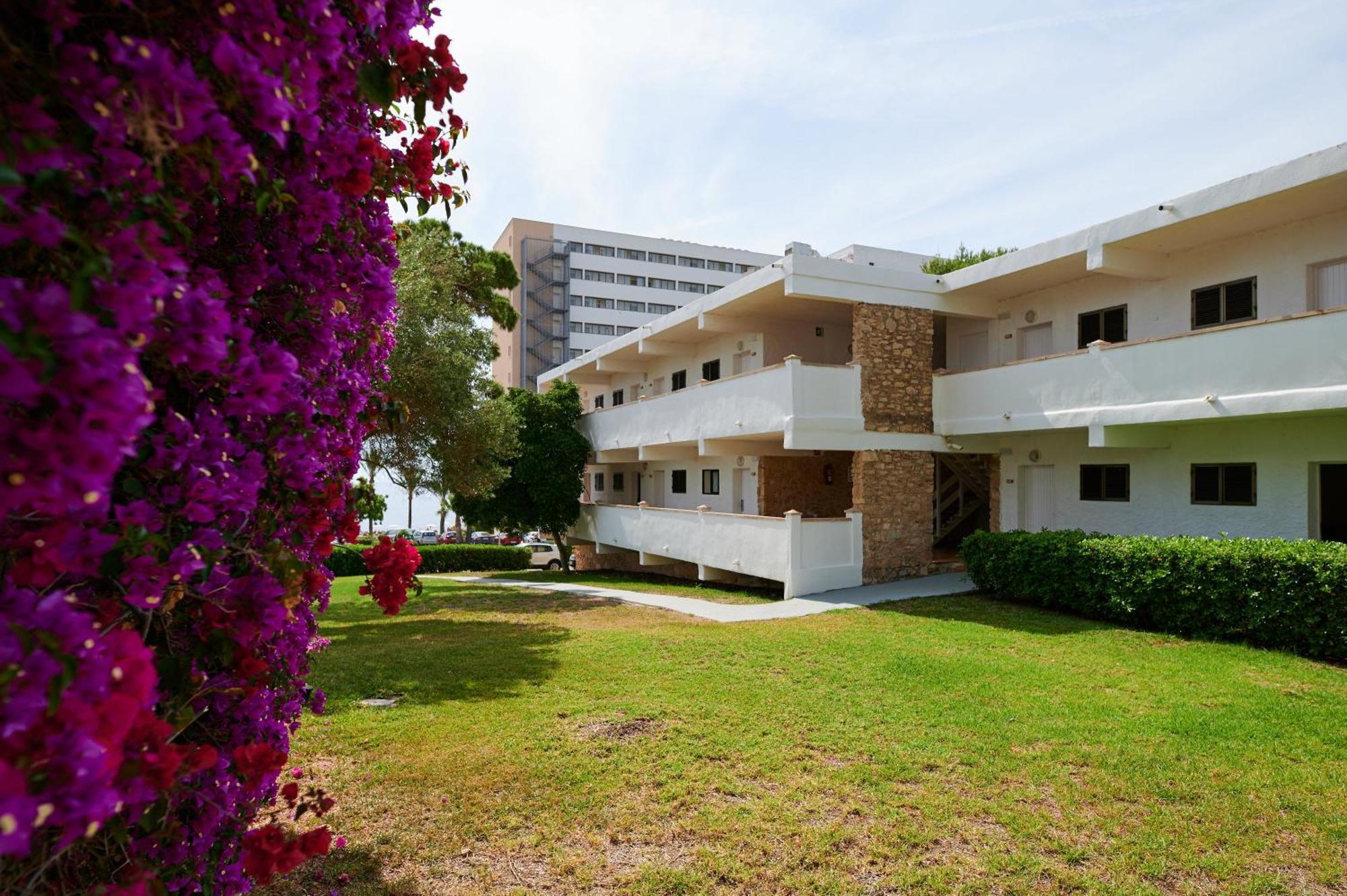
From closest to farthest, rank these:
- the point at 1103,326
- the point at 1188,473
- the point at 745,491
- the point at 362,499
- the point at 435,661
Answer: the point at 362,499, the point at 435,661, the point at 1188,473, the point at 1103,326, the point at 745,491

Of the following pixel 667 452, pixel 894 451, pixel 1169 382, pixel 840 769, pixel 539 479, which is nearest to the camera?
pixel 840 769

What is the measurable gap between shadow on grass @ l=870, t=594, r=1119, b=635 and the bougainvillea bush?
38.5 ft

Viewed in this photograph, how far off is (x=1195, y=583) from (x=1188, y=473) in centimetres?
441

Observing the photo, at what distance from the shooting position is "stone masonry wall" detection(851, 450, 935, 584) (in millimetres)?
16344

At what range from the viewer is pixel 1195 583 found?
1076cm

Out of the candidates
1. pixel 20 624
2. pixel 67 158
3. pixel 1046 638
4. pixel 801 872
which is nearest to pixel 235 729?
pixel 20 624

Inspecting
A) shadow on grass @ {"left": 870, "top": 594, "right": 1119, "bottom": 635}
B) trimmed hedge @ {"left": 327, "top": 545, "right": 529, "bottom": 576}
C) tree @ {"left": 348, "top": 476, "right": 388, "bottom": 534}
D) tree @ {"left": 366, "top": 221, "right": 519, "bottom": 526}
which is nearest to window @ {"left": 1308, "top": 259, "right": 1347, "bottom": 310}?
shadow on grass @ {"left": 870, "top": 594, "right": 1119, "bottom": 635}

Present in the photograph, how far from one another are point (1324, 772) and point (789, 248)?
56.9ft

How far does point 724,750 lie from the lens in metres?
6.45

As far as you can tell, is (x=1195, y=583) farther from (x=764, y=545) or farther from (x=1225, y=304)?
(x=764, y=545)

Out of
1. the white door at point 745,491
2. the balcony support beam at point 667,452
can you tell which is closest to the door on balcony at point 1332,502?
the white door at point 745,491

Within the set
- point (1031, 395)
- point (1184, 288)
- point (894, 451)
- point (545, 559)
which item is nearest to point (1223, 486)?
point (1031, 395)

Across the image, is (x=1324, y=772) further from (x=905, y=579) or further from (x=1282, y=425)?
(x=905, y=579)

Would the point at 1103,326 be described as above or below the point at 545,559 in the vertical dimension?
above
